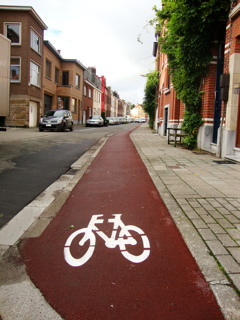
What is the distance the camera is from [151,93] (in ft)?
99.3

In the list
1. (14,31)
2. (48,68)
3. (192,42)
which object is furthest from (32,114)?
(192,42)

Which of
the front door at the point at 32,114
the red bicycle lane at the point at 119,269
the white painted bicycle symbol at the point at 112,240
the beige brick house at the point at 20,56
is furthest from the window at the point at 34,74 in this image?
the white painted bicycle symbol at the point at 112,240

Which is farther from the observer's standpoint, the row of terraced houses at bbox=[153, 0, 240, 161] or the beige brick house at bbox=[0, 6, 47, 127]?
the beige brick house at bbox=[0, 6, 47, 127]

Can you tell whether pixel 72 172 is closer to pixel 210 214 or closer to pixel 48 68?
pixel 210 214

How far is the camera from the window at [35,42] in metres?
25.3

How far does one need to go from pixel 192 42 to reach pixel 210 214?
787 cm

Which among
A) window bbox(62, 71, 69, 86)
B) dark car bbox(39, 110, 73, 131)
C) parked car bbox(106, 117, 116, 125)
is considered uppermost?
window bbox(62, 71, 69, 86)

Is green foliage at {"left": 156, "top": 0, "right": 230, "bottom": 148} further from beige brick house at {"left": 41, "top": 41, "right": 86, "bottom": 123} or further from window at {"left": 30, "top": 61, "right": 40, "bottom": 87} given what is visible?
beige brick house at {"left": 41, "top": 41, "right": 86, "bottom": 123}

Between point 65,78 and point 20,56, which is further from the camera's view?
point 65,78

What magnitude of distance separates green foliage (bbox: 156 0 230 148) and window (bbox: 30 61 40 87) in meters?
16.3

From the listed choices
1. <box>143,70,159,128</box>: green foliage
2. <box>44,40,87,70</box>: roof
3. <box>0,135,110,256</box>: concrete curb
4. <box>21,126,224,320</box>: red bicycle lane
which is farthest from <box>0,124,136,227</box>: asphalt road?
<box>44,40,87,70</box>: roof

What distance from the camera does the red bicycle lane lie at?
221 centimetres

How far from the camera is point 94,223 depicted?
3887mm

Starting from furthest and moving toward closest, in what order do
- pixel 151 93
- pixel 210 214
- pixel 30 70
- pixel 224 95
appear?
pixel 151 93 → pixel 30 70 → pixel 224 95 → pixel 210 214
